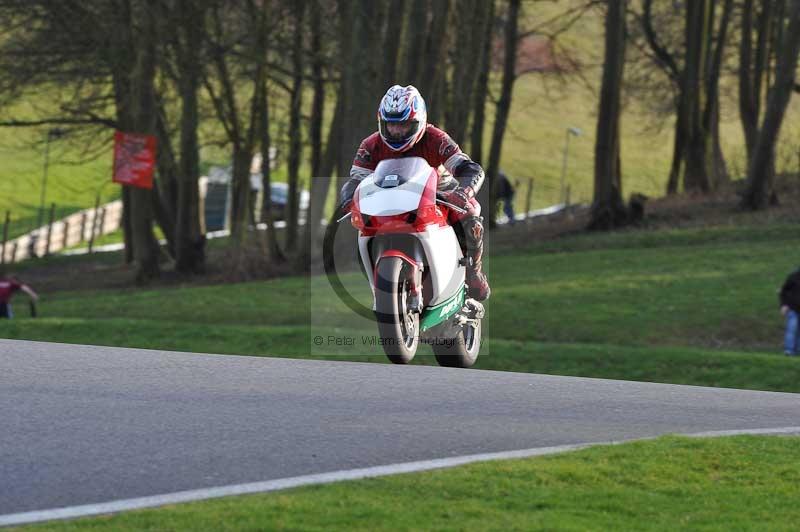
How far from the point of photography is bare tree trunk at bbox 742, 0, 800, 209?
104 ft

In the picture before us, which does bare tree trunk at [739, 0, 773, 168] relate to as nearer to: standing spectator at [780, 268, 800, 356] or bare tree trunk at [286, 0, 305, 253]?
bare tree trunk at [286, 0, 305, 253]

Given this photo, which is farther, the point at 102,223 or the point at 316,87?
the point at 102,223

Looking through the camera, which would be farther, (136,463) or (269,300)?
(269,300)

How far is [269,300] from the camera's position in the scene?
83.7ft

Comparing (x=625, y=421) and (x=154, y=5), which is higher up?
(x=154, y=5)

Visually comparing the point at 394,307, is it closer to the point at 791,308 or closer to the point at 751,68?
the point at 791,308

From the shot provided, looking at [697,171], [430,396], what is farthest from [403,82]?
[430,396]

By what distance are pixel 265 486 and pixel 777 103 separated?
88.5 feet

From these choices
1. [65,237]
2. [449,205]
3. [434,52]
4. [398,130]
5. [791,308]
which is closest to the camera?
[398,130]

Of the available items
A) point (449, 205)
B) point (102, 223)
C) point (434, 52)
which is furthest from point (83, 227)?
point (449, 205)

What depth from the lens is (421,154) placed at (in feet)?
29.1

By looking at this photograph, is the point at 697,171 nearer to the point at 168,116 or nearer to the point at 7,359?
the point at 168,116

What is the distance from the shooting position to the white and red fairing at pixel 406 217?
8391 millimetres

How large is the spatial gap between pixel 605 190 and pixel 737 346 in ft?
42.7
